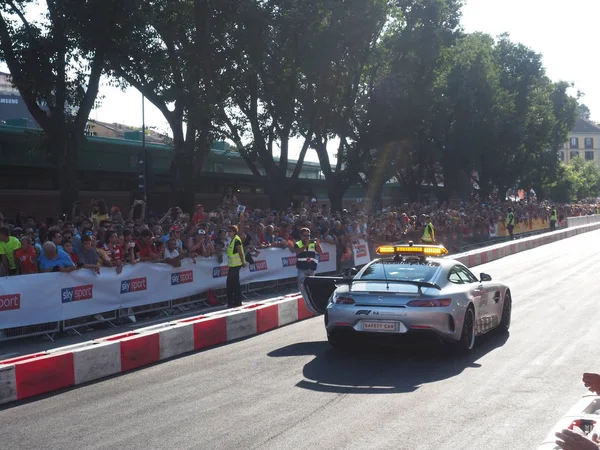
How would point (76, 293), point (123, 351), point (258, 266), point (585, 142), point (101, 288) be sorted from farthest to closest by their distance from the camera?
point (585, 142)
point (258, 266)
point (101, 288)
point (76, 293)
point (123, 351)

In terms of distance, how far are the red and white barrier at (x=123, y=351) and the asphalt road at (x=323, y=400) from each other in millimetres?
254

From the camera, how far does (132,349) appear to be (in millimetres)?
10531

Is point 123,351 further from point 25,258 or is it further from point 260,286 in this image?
point 260,286

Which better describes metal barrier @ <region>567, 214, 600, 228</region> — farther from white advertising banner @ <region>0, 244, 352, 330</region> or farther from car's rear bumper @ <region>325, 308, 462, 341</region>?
car's rear bumper @ <region>325, 308, 462, 341</region>

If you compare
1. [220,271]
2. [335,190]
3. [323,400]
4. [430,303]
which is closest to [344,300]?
[430,303]

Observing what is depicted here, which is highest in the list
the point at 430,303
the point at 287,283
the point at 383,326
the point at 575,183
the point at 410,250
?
the point at 575,183

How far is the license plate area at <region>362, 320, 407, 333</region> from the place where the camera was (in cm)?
1033

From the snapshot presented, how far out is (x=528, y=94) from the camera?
224 feet

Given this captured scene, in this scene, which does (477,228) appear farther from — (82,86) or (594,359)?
(594,359)

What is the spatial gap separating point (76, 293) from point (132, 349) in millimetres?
3338

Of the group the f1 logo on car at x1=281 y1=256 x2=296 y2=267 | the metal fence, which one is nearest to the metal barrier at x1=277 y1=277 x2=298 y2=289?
the metal fence

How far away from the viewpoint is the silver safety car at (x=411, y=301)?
10.4 meters

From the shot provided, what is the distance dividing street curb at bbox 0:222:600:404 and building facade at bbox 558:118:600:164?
16164 centimetres

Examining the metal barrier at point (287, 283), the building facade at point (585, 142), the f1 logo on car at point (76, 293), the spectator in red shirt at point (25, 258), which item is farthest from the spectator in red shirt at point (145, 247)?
the building facade at point (585, 142)
